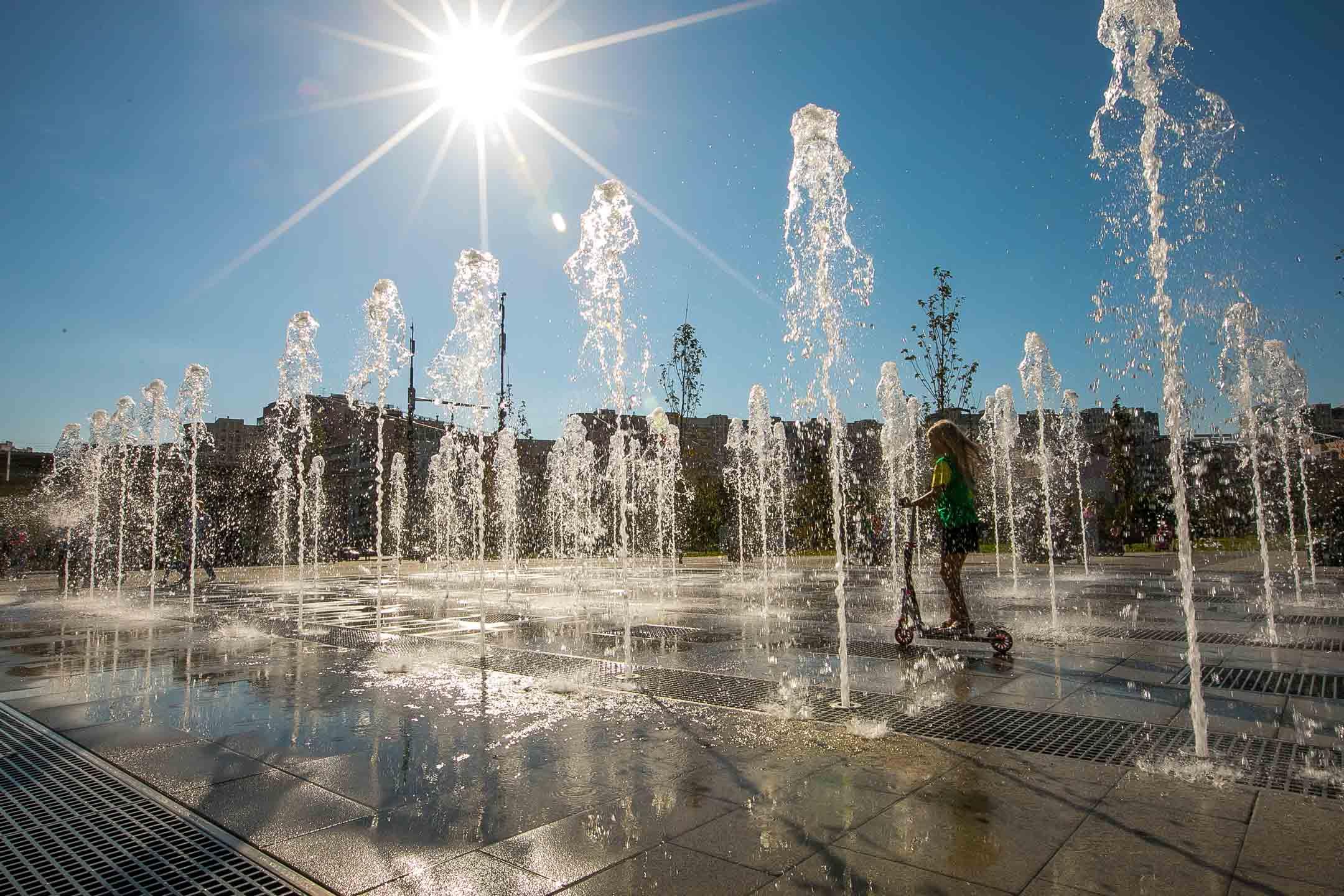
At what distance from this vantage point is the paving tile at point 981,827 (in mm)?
2658

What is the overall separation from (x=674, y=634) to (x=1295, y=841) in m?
6.34

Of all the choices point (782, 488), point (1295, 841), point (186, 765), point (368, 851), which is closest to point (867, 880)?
point (1295, 841)

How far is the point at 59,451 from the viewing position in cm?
2459

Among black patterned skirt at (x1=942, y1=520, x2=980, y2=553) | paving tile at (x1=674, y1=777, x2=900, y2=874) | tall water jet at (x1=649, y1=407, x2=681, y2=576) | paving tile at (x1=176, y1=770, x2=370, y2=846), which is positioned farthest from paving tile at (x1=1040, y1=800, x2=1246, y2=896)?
tall water jet at (x1=649, y1=407, x2=681, y2=576)

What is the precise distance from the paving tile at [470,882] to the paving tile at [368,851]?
0.20ft

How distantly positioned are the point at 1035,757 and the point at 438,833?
112 inches

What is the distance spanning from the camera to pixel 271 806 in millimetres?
3373

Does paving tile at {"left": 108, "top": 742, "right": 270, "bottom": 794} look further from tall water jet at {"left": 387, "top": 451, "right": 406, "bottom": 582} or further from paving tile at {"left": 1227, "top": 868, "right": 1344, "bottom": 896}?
tall water jet at {"left": 387, "top": 451, "right": 406, "bottom": 582}

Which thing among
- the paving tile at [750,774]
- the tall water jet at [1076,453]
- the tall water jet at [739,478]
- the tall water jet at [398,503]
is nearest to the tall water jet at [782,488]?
the tall water jet at [739,478]

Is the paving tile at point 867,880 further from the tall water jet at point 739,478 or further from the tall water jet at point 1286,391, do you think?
the tall water jet at point 739,478

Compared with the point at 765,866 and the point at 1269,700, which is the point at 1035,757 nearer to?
the point at 765,866

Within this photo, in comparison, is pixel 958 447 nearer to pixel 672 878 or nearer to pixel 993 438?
pixel 672 878

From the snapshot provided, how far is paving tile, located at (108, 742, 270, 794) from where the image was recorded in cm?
374

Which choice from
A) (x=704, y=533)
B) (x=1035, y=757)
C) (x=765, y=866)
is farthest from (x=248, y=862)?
(x=704, y=533)
